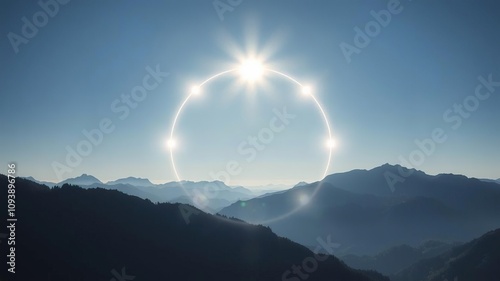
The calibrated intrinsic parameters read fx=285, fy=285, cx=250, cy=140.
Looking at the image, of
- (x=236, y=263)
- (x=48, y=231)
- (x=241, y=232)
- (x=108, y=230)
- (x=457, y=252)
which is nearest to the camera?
(x=48, y=231)

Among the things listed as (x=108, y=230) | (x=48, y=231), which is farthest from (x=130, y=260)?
(x=48, y=231)

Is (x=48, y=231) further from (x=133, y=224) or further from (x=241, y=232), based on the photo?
(x=241, y=232)

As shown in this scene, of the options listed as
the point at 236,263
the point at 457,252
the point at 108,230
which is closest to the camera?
the point at 108,230

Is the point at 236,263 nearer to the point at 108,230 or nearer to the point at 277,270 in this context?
A: the point at 277,270

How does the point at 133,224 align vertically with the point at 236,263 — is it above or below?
above

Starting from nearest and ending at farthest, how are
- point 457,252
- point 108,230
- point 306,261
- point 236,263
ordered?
point 108,230 < point 236,263 < point 306,261 < point 457,252

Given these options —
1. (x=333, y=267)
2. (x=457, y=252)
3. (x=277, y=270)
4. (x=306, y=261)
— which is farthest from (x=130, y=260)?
(x=457, y=252)

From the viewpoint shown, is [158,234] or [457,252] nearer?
[158,234]

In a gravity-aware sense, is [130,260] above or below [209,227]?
below

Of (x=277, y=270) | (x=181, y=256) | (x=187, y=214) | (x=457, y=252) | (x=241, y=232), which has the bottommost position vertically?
(x=457, y=252)
